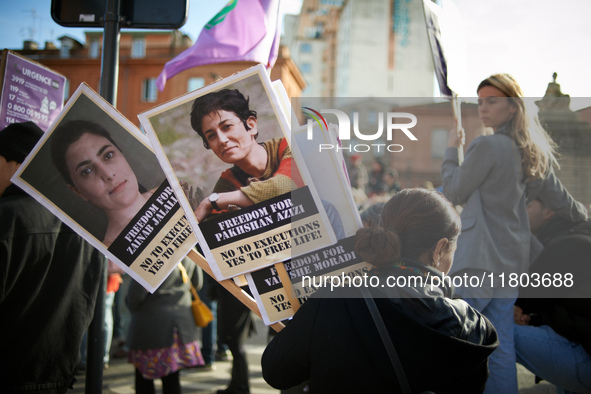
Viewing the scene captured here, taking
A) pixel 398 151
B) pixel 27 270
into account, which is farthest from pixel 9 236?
pixel 398 151

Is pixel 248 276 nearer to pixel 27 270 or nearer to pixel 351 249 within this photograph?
pixel 351 249

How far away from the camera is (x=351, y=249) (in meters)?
1.99

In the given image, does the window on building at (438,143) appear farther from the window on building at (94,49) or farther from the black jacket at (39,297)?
the window on building at (94,49)

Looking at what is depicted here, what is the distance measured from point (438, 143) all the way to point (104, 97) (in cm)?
169

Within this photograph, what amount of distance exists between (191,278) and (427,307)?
2.97 metres

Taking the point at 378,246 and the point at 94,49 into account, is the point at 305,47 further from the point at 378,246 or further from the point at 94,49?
the point at 378,246

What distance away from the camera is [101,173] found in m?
2.24

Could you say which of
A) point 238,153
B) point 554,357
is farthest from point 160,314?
point 554,357

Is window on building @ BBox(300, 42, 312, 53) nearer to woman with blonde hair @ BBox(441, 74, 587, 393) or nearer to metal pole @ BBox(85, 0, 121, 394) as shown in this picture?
metal pole @ BBox(85, 0, 121, 394)

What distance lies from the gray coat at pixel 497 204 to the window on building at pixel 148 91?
97.6 feet

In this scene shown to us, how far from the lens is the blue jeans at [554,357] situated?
101 inches

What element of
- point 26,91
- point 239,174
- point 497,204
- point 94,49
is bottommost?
point 497,204

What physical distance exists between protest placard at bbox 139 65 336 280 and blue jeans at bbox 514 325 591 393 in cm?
150

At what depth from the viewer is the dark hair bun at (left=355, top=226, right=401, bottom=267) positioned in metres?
1.80
